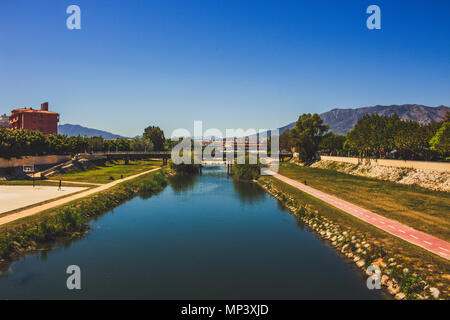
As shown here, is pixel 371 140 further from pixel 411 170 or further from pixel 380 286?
pixel 380 286

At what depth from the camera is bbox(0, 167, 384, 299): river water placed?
16797 millimetres

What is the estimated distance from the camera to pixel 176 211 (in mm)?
38438

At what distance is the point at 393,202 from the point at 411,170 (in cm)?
2210

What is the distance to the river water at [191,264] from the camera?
16797 mm

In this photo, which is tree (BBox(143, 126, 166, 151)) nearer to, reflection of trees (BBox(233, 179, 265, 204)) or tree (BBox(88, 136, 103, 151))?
tree (BBox(88, 136, 103, 151))

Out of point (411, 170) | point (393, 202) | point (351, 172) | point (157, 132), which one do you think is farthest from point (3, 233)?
point (157, 132)

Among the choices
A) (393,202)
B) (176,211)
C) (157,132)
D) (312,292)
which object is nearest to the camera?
(312,292)

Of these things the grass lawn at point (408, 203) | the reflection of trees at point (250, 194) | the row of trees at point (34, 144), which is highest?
the row of trees at point (34, 144)

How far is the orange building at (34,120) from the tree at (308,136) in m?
97.9

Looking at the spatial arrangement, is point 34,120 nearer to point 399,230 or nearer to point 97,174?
point 97,174

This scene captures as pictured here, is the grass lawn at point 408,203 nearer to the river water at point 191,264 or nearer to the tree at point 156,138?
the river water at point 191,264

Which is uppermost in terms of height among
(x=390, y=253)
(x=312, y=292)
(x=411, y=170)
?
(x=411, y=170)

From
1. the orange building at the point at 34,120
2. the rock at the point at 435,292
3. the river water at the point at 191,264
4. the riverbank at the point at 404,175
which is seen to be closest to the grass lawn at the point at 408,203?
the riverbank at the point at 404,175

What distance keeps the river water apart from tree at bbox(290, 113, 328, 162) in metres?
76.9
